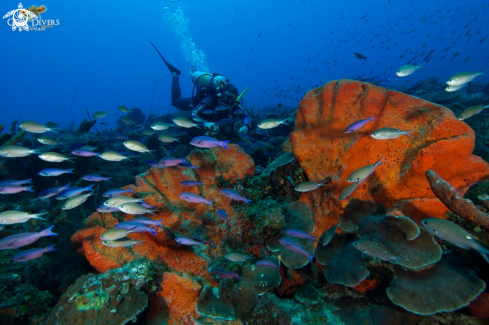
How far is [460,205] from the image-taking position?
2.15 metres

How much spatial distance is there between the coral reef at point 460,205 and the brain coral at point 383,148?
1.62ft

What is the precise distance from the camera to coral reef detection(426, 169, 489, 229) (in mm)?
2117

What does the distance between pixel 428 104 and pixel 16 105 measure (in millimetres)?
191724

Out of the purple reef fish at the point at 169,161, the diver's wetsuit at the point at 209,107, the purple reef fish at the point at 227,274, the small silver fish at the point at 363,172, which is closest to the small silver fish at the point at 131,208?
the purple reef fish at the point at 169,161

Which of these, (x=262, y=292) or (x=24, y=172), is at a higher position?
(x=24, y=172)

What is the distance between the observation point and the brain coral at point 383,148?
260cm

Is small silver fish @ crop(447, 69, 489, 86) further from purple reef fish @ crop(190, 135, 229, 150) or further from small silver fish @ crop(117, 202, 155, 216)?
small silver fish @ crop(117, 202, 155, 216)

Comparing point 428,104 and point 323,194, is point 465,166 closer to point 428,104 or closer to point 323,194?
point 428,104

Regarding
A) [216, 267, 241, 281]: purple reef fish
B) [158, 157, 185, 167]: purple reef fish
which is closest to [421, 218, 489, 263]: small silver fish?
[216, 267, 241, 281]: purple reef fish

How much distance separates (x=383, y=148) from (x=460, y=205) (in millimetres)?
1119

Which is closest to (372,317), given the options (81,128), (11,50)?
(81,128)

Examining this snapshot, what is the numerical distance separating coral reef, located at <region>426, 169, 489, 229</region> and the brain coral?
1.62 feet

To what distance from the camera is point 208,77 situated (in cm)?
900

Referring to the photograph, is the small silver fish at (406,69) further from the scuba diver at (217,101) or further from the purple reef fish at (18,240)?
the purple reef fish at (18,240)
